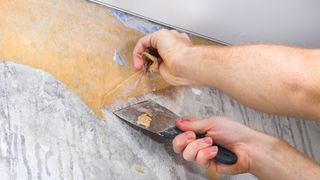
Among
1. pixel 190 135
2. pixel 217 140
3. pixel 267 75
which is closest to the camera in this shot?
pixel 267 75

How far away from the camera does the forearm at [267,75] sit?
103 cm

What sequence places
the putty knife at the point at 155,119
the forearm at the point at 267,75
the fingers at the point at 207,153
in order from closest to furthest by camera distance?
the forearm at the point at 267,75
the fingers at the point at 207,153
the putty knife at the point at 155,119

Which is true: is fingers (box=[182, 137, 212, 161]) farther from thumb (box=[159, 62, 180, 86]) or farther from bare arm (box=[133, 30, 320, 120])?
thumb (box=[159, 62, 180, 86])

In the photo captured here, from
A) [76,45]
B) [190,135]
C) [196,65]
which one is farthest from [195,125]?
[76,45]

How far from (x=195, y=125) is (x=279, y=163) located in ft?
0.99

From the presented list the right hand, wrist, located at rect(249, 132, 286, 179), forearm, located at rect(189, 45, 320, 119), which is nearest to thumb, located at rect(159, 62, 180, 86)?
the right hand

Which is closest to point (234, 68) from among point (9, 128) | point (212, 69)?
point (212, 69)

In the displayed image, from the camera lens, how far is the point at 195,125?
1287mm

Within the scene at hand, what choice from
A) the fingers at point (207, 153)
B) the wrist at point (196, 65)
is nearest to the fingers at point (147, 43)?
the wrist at point (196, 65)

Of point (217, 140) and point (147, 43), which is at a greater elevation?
point (147, 43)

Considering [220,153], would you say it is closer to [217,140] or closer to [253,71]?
[217,140]

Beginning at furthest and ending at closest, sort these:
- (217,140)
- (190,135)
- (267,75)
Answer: (217,140) → (190,135) → (267,75)

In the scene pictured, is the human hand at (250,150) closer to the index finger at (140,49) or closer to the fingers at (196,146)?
the fingers at (196,146)

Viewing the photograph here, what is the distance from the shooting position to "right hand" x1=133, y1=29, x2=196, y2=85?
4.31ft
